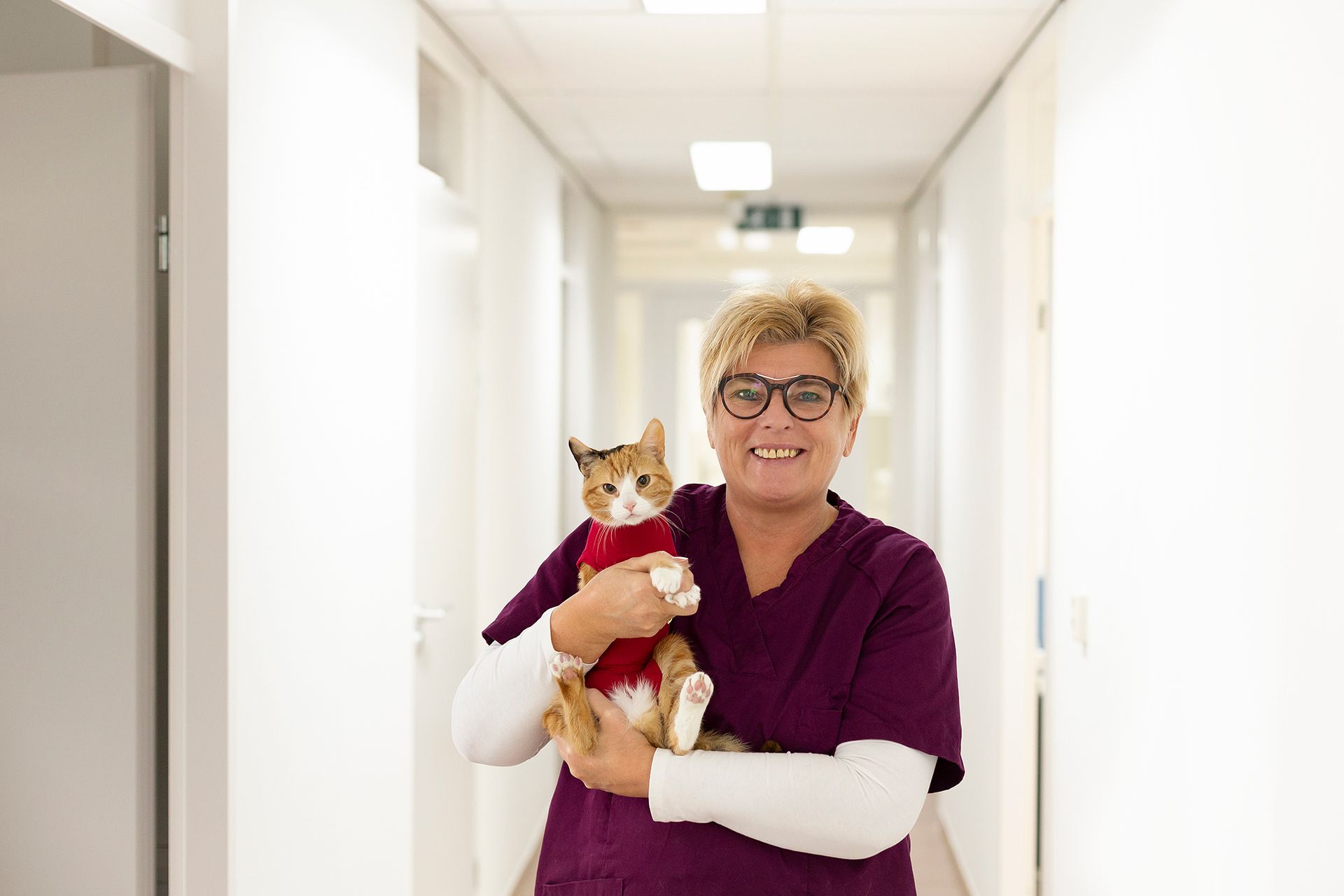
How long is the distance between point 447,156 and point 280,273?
1437 millimetres

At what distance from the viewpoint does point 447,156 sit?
3.06m

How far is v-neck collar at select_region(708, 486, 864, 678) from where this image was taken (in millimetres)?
1154

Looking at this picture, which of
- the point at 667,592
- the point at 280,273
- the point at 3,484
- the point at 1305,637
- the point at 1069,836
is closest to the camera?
the point at 667,592

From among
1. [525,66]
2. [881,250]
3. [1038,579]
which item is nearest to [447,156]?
[525,66]

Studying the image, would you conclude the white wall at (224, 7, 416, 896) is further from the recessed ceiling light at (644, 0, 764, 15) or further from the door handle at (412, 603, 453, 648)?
the recessed ceiling light at (644, 0, 764, 15)

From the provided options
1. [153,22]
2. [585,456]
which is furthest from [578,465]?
[153,22]

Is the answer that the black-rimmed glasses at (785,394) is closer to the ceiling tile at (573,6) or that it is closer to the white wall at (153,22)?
the white wall at (153,22)

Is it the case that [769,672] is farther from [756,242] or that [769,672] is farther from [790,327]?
[756,242]

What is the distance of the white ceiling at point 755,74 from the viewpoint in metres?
2.65

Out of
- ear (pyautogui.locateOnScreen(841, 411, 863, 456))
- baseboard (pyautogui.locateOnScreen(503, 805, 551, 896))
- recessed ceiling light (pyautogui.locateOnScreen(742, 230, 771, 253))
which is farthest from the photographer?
recessed ceiling light (pyautogui.locateOnScreen(742, 230, 771, 253))

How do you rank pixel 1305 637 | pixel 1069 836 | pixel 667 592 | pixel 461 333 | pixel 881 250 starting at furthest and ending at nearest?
1. pixel 881 250
2. pixel 461 333
3. pixel 1069 836
4. pixel 1305 637
5. pixel 667 592

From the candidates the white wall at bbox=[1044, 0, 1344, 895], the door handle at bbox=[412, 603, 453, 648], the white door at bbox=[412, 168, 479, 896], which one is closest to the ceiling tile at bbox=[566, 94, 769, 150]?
the white door at bbox=[412, 168, 479, 896]

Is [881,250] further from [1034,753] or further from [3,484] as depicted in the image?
[3,484]

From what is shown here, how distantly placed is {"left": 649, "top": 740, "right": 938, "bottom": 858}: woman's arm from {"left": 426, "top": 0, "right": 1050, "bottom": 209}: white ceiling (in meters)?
2.11
